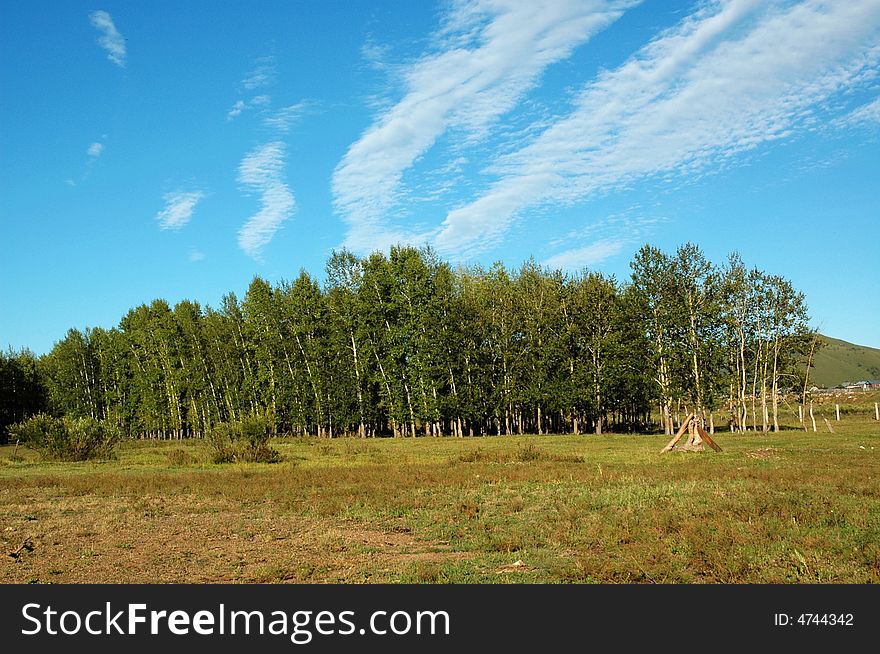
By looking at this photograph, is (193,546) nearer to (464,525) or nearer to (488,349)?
(464,525)

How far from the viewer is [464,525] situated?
641 inches

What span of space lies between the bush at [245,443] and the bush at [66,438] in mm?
7359

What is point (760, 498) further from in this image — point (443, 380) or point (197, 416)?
point (197, 416)

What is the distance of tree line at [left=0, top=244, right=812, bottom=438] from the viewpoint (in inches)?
2336

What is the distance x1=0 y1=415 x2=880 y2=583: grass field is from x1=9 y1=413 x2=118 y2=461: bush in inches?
534

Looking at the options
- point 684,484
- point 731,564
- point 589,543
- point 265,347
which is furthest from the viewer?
point 265,347

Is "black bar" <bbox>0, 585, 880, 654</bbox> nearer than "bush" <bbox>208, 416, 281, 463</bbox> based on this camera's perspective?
Yes

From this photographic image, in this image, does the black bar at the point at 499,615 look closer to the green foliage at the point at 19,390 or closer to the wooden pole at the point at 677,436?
the wooden pole at the point at 677,436

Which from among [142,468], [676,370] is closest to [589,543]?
[142,468]

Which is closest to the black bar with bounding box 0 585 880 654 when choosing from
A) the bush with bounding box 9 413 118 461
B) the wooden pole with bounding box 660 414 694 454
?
the wooden pole with bounding box 660 414 694 454

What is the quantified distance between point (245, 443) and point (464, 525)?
86.9ft

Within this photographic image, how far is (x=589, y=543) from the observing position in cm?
1367

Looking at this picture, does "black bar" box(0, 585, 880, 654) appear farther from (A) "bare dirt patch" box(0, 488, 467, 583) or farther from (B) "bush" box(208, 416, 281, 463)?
(B) "bush" box(208, 416, 281, 463)

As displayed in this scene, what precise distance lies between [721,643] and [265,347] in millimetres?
74357
